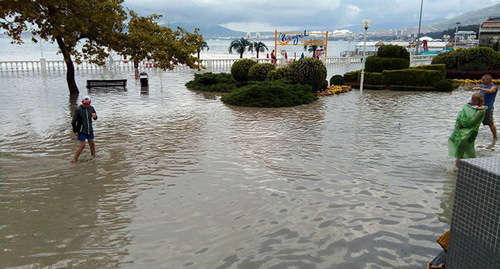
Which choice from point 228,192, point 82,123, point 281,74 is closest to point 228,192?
point 228,192

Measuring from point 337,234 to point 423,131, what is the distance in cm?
780

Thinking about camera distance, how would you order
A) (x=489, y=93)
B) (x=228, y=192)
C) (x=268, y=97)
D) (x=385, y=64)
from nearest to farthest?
(x=228, y=192), (x=489, y=93), (x=268, y=97), (x=385, y=64)

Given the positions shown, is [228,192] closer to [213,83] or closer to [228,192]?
[228,192]

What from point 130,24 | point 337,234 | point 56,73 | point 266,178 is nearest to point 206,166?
point 266,178

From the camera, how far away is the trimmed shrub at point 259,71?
22336 mm

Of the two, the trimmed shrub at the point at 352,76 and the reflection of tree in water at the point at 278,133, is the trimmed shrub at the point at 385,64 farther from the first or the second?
the reflection of tree in water at the point at 278,133

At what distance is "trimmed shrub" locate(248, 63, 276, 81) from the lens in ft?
73.3

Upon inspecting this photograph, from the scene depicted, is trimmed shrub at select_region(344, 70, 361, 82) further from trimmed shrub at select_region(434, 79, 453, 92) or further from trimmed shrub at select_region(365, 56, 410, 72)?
trimmed shrub at select_region(434, 79, 453, 92)

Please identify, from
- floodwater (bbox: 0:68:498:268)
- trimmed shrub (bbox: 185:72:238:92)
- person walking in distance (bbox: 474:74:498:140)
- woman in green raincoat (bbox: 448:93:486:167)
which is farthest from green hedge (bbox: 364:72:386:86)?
woman in green raincoat (bbox: 448:93:486:167)

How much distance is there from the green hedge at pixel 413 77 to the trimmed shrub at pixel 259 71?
747 centimetres

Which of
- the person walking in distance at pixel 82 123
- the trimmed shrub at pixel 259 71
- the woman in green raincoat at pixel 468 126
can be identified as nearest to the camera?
the woman in green raincoat at pixel 468 126

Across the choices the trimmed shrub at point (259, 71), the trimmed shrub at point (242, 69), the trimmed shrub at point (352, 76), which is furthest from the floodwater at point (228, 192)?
the trimmed shrub at point (352, 76)

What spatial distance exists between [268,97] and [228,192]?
10247mm

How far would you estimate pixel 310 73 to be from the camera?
2005cm
